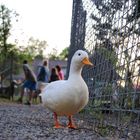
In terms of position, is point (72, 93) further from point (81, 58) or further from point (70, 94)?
point (81, 58)

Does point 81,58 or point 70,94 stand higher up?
point 81,58

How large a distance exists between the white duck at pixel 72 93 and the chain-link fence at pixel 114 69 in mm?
281

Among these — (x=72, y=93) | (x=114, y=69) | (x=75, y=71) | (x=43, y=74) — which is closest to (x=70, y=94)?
(x=72, y=93)

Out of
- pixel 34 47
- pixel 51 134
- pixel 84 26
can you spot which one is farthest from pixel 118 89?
pixel 34 47

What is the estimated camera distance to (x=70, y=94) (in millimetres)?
5359

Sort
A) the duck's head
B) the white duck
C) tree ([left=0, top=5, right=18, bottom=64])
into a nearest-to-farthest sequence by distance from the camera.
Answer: the white duck
the duck's head
tree ([left=0, top=5, right=18, bottom=64])

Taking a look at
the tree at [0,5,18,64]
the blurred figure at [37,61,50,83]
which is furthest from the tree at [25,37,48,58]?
the blurred figure at [37,61,50,83]

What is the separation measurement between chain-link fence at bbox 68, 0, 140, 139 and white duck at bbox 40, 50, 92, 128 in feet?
0.92

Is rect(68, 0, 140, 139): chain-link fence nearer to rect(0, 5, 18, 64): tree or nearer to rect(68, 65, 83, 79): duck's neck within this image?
rect(68, 65, 83, 79): duck's neck

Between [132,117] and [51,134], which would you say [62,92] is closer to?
[51,134]

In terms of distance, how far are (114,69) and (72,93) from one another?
0.55 m

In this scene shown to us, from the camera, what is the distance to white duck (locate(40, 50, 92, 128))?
211 inches

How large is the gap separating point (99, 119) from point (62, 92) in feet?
2.41

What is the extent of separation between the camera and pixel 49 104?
19.0 ft
